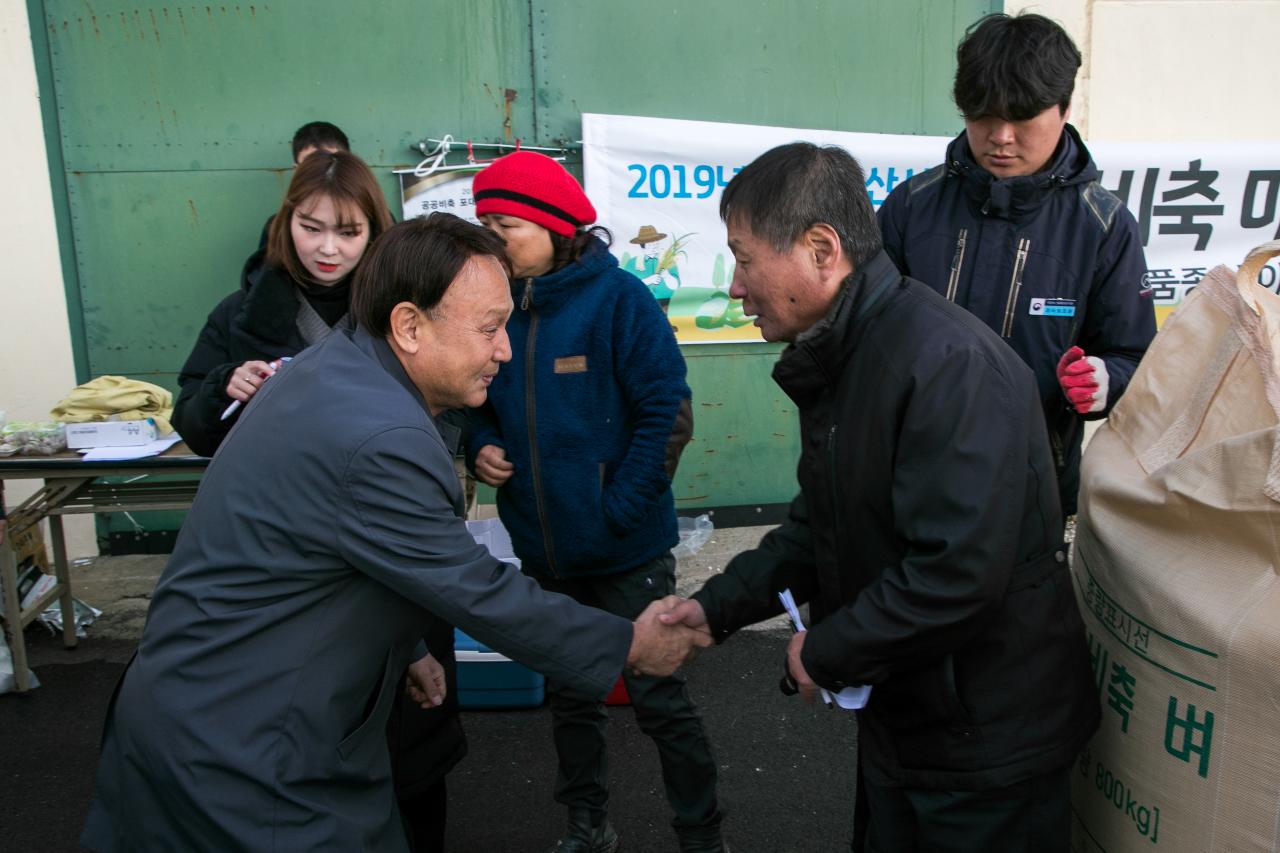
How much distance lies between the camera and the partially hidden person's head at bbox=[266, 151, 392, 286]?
2.53m

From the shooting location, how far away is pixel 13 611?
3836mm

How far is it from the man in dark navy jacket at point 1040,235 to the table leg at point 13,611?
368 cm

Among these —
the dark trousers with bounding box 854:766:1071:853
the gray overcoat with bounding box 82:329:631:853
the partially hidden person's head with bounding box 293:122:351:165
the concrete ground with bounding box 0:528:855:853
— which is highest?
the partially hidden person's head with bounding box 293:122:351:165

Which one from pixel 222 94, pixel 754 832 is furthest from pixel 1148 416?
pixel 222 94

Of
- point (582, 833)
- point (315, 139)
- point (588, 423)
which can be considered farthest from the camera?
point (315, 139)

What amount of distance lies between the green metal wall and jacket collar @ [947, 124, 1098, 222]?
2.99 m

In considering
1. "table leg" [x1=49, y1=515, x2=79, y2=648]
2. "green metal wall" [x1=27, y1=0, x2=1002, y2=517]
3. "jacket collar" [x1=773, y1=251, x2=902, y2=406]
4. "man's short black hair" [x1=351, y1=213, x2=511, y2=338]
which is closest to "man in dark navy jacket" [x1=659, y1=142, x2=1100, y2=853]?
"jacket collar" [x1=773, y1=251, x2=902, y2=406]

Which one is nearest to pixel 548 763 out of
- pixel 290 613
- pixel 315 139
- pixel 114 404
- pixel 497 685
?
pixel 497 685

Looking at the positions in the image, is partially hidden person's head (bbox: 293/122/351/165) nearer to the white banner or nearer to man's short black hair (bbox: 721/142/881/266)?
the white banner

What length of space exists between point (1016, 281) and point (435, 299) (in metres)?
1.37

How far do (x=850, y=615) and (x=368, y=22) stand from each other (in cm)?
423

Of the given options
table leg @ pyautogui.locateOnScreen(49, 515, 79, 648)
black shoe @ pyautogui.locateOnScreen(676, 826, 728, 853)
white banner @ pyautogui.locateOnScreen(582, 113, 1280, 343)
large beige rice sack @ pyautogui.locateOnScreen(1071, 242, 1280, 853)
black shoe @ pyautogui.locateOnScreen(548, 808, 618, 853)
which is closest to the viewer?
large beige rice sack @ pyautogui.locateOnScreen(1071, 242, 1280, 853)

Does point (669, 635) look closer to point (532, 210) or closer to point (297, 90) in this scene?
point (532, 210)

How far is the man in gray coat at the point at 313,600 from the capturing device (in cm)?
151
